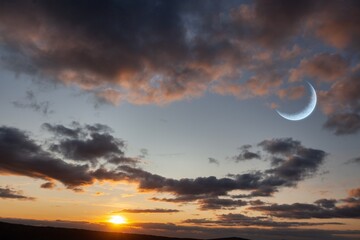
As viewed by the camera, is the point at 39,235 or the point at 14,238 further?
the point at 39,235

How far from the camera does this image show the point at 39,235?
19988 cm

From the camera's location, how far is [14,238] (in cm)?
18262

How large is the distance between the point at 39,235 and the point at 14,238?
1865 centimetres
